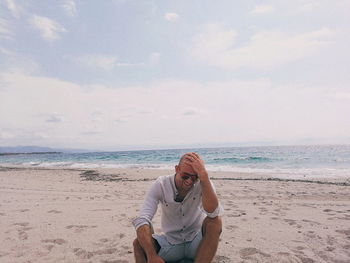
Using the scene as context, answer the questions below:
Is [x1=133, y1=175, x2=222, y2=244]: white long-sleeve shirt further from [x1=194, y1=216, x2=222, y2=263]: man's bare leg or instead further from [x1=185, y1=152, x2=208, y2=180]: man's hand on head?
[x1=185, y1=152, x2=208, y2=180]: man's hand on head

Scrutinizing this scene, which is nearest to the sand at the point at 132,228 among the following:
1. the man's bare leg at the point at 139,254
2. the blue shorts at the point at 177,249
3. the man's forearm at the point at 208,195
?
the blue shorts at the point at 177,249

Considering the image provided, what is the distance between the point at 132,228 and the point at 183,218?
2.19 metres

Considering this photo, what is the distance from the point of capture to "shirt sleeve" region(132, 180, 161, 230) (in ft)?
9.52

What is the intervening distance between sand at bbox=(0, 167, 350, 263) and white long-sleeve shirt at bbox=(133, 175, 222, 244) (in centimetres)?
86

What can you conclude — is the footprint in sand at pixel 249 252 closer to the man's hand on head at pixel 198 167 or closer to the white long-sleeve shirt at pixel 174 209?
the white long-sleeve shirt at pixel 174 209

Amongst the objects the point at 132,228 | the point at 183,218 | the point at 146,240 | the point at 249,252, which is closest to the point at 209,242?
the point at 183,218

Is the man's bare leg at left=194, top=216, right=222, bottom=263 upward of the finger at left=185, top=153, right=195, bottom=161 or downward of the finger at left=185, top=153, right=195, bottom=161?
downward

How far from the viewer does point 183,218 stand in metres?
3.17

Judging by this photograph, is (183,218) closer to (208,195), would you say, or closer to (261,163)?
(208,195)

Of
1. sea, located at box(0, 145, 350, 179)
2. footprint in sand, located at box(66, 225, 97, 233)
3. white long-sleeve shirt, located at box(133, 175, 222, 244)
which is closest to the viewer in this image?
white long-sleeve shirt, located at box(133, 175, 222, 244)

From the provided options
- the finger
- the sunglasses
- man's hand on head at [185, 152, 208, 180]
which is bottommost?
the sunglasses

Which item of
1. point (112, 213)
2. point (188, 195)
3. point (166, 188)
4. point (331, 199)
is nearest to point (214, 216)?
point (188, 195)

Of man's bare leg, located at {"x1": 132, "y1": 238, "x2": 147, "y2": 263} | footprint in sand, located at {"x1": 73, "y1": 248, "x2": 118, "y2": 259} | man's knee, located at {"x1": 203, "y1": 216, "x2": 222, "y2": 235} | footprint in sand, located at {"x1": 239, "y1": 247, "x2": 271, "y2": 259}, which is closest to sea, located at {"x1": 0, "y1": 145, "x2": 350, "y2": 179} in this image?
footprint in sand, located at {"x1": 239, "y1": 247, "x2": 271, "y2": 259}

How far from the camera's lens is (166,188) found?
122 inches
